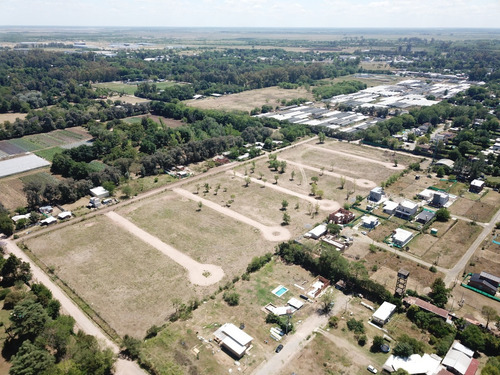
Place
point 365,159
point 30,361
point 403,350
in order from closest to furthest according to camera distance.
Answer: point 30,361 → point 403,350 → point 365,159

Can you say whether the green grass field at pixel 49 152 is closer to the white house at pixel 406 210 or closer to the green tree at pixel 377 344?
the white house at pixel 406 210

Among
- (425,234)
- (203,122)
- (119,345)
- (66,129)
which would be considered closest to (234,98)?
(203,122)

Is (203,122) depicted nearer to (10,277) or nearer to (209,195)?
(209,195)

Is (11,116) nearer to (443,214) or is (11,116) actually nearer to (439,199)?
(439,199)

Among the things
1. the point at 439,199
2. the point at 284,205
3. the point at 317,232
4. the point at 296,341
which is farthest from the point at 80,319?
the point at 439,199

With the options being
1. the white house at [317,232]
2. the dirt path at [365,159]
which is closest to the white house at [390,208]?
the white house at [317,232]

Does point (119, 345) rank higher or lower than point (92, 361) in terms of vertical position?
lower
